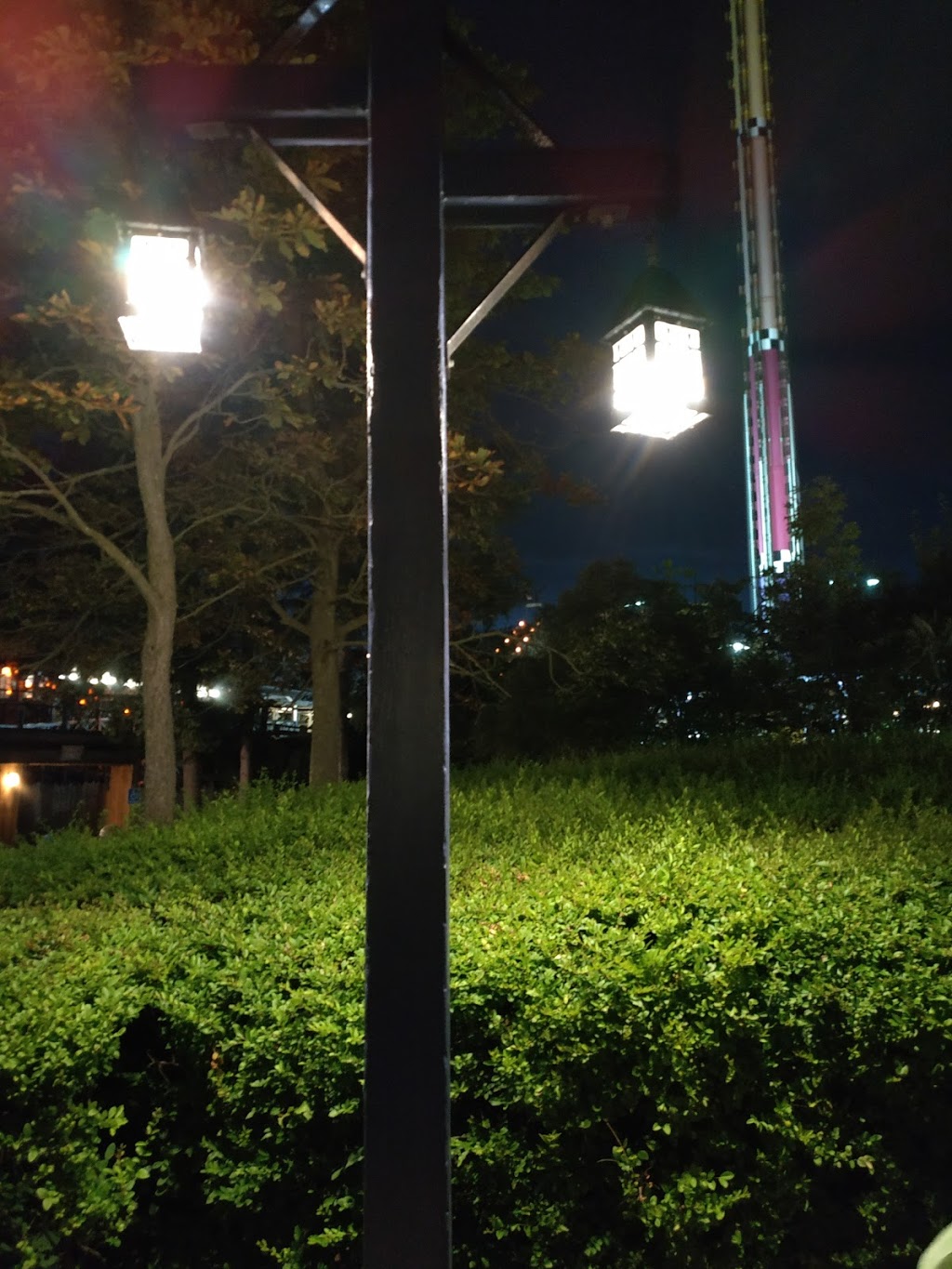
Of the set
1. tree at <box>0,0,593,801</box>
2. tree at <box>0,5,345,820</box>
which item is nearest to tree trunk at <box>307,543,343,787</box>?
tree at <box>0,0,593,801</box>

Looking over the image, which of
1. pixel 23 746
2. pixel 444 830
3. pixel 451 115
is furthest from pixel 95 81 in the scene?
pixel 23 746

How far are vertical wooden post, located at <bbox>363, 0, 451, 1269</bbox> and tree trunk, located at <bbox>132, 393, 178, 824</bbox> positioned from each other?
7.64m

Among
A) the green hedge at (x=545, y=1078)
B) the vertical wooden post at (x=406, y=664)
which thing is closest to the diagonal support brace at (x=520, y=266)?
the vertical wooden post at (x=406, y=664)

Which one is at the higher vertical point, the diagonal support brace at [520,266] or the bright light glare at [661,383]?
the diagonal support brace at [520,266]

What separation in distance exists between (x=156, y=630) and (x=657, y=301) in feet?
25.1

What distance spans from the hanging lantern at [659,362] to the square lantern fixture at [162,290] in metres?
1.76

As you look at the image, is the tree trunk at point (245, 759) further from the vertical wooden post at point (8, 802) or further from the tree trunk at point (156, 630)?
the tree trunk at point (156, 630)

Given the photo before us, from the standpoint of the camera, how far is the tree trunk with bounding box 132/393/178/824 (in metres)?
9.83

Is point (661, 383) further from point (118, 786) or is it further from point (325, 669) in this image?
point (118, 786)

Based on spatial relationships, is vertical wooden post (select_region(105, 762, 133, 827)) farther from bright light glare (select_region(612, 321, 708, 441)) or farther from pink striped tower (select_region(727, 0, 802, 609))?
pink striped tower (select_region(727, 0, 802, 609))

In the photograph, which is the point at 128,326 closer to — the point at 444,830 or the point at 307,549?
the point at 444,830

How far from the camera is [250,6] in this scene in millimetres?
8156

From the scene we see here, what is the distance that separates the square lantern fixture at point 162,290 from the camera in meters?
3.76

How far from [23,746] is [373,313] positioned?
84.3 feet
